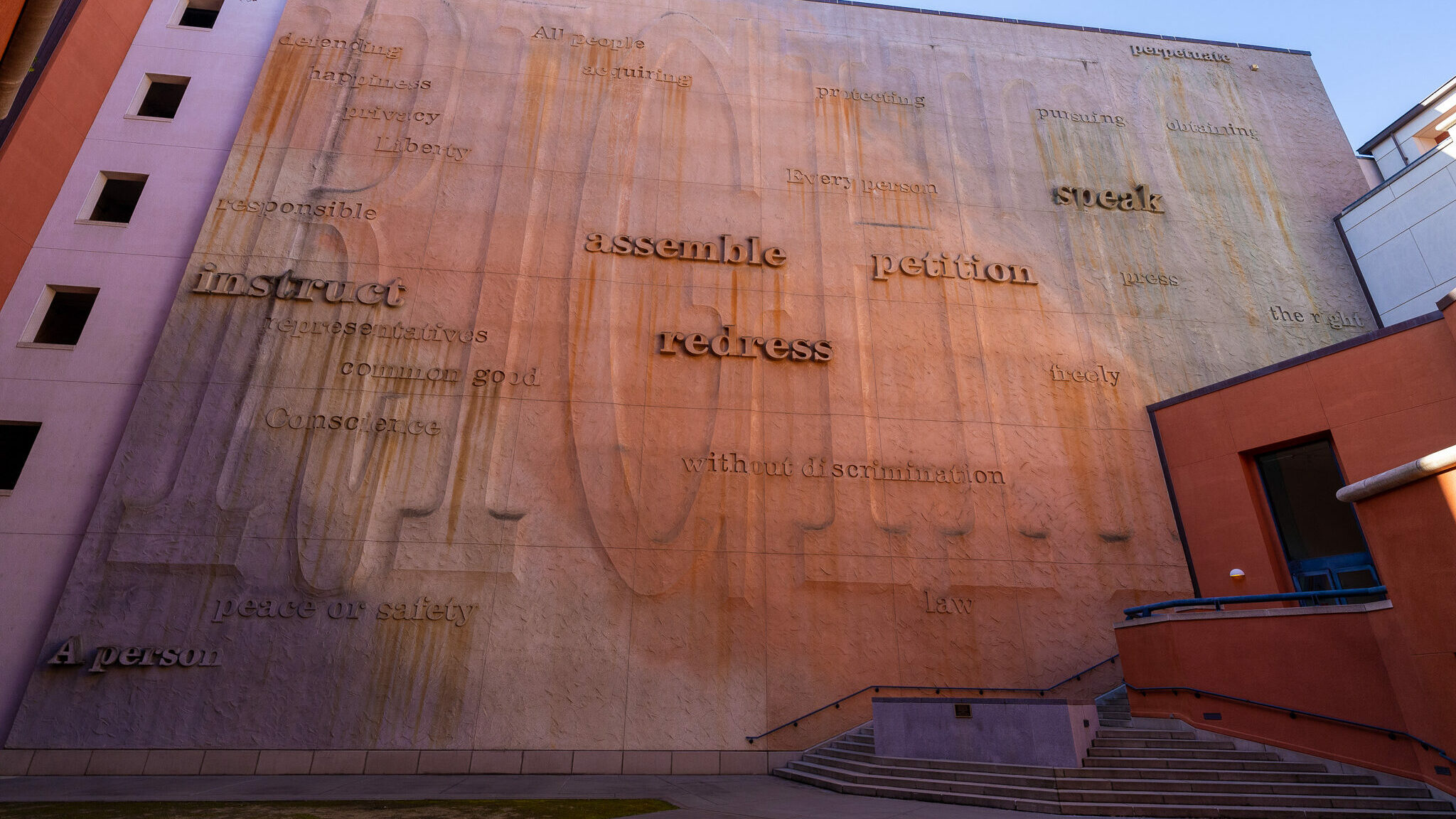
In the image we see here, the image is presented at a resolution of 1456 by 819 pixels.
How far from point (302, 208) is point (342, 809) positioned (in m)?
14.6

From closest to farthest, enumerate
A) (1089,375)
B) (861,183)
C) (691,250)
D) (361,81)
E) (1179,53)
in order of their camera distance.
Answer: (1089,375), (691,250), (361,81), (861,183), (1179,53)

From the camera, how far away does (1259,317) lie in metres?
20.5

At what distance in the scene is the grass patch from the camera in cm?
948

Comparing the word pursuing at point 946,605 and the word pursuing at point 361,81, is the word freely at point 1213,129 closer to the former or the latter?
the word pursuing at point 946,605

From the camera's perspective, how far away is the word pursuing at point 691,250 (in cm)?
1916

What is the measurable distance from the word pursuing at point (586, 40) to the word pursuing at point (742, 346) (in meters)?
9.59

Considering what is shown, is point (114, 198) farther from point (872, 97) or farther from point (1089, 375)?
point (1089, 375)

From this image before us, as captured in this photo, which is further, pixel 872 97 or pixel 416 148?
pixel 872 97

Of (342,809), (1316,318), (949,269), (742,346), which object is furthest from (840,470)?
(1316,318)

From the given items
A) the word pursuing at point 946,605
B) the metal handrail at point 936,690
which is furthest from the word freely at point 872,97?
the metal handrail at point 936,690

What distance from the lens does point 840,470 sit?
688 inches

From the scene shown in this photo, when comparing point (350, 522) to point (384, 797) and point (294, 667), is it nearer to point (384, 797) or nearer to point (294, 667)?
point (294, 667)

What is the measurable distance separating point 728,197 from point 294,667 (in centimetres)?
1509

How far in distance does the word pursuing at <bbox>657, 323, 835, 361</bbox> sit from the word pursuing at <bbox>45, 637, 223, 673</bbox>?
11.3 metres
